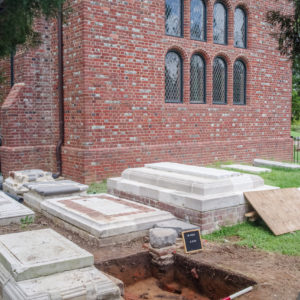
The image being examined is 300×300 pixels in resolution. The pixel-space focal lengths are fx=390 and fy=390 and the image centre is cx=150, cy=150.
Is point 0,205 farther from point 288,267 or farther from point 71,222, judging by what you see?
point 288,267

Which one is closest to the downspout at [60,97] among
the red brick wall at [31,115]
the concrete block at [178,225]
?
the red brick wall at [31,115]

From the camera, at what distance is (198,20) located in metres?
11.6

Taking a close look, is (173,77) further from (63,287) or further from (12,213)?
(63,287)

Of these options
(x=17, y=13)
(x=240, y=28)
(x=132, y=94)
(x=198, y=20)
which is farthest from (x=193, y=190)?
(x=240, y=28)

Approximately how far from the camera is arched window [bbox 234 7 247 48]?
491 inches

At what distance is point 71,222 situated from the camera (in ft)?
19.7

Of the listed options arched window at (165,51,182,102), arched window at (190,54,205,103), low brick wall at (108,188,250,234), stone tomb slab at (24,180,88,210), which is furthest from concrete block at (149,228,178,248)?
arched window at (190,54,205,103)

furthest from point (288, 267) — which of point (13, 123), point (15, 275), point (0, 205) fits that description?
point (13, 123)

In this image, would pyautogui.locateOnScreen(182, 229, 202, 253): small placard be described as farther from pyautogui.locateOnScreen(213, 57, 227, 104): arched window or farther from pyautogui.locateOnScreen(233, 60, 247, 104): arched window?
pyautogui.locateOnScreen(233, 60, 247, 104): arched window

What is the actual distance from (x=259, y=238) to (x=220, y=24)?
831 cm

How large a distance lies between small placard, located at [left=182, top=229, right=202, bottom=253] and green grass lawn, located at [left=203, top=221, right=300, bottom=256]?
17.3 inches

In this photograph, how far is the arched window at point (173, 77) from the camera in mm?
11027

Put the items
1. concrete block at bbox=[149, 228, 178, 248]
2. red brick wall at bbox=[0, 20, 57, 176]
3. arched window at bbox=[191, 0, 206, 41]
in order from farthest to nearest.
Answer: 1. arched window at bbox=[191, 0, 206, 41]
2. red brick wall at bbox=[0, 20, 57, 176]
3. concrete block at bbox=[149, 228, 178, 248]

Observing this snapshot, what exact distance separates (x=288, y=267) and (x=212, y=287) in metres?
0.95
